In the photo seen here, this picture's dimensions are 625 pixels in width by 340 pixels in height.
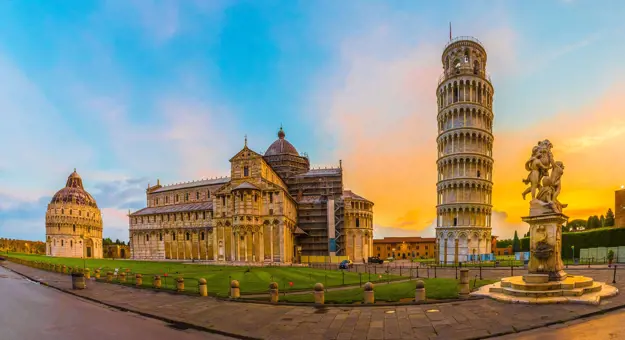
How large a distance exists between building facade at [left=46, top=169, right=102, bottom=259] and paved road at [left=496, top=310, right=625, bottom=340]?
442 ft

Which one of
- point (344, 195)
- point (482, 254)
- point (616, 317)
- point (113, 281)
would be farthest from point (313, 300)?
point (344, 195)

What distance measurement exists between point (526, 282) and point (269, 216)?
4468cm

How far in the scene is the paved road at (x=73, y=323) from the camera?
44.5ft

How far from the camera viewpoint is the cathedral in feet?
190

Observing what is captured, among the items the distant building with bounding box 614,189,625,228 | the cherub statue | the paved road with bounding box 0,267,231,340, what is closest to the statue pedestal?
the cherub statue

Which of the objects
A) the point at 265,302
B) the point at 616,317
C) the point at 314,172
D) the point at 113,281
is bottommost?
the point at 113,281

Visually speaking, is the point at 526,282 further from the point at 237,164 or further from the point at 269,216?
the point at 237,164

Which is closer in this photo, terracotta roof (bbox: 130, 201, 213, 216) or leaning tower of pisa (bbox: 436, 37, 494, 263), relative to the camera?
leaning tower of pisa (bbox: 436, 37, 494, 263)

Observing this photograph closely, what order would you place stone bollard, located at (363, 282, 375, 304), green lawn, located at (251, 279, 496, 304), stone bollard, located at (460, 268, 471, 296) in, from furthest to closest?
green lawn, located at (251, 279, 496, 304), stone bollard, located at (460, 268, 471, 296), stone bollard, located at (363, 282, 375, 304)

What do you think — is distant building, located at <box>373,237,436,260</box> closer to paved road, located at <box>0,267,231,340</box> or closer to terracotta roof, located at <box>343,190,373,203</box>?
terracotta roof, located at <box>343,190,373,203</box>

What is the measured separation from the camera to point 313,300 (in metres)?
19.0

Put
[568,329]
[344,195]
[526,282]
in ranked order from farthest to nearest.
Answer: [344,195] → [526,282] → [568,329]

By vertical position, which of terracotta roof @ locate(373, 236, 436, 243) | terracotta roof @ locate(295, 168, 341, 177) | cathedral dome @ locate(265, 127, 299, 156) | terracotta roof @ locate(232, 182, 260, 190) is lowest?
terracotta roof @ locate(373, 236, 436, 243)

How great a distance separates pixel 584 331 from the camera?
1136 centimetres
